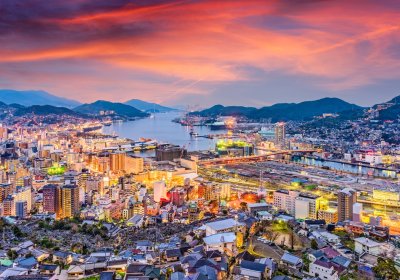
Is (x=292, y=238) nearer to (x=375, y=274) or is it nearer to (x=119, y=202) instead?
(x=375, y=274)

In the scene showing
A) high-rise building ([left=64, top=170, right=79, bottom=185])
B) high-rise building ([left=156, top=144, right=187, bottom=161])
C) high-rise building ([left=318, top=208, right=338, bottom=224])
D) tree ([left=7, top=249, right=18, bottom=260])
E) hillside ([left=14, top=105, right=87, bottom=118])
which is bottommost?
high-rise building ([left=318, top=208, right=338, bottom=224])

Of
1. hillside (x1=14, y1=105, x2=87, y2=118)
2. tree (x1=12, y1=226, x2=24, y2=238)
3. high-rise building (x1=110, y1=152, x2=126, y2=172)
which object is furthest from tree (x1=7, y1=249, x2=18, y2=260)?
hillside (x1=14, y1=105, x2=87, y2=118)

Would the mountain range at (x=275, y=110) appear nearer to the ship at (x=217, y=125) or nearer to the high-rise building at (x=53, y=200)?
the ship at (x=217, y=125)

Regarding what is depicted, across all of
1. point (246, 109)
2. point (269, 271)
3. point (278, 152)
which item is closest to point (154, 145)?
point (278, 152)

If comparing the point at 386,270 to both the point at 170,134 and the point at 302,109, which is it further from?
the point at 302,109

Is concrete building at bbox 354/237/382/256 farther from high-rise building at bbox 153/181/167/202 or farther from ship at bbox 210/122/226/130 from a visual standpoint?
ship at bbox 210/122/226/130

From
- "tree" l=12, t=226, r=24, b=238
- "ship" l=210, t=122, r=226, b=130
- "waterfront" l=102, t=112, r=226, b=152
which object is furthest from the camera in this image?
"ship" l=210, t=122, r=226, b=130

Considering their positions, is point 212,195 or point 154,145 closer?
point 212,195
